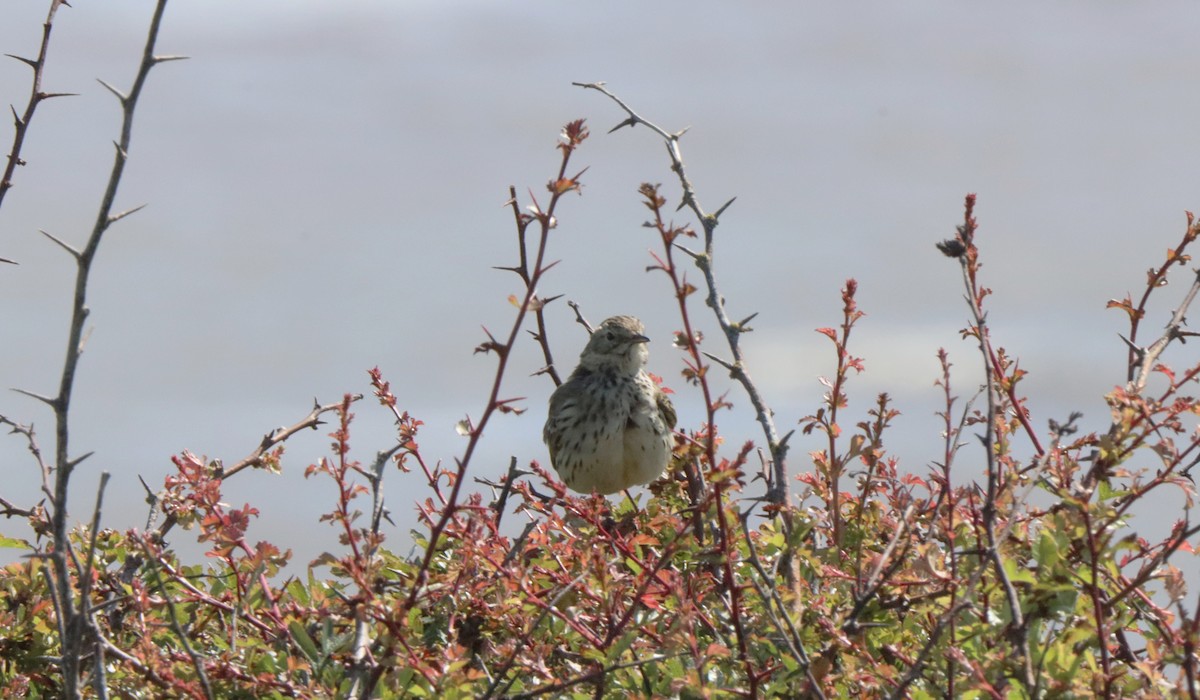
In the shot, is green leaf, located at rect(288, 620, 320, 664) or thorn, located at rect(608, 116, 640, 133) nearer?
green leaf, located at rect(288, 620, 320, 664)

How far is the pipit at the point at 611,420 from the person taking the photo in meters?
7.07

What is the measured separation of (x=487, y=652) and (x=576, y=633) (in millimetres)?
524

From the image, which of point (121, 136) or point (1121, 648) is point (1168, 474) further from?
point (121, 136)

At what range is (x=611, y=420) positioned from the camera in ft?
23.7

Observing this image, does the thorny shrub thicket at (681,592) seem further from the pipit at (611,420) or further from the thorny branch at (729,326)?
the pipit at (611,420)

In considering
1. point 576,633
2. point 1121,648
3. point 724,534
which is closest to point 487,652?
point 576,633

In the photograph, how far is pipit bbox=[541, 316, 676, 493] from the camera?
7066mm

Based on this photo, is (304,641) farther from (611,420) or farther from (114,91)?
(611,420)

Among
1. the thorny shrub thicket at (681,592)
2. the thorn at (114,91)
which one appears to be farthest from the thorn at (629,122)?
the thorn at (114,91)

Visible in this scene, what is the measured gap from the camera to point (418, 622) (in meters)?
3.80

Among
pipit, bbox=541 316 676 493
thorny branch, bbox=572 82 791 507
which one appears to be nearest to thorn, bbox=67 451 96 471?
thorny branch, bbox=572 82 791 507

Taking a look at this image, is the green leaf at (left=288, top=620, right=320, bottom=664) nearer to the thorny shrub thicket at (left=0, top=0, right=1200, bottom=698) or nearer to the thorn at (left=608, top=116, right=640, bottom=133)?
the thorny shrub thicket at (left=0, top=0, right=1200, bottom=698)

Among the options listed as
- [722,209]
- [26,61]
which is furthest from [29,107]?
[722,209]

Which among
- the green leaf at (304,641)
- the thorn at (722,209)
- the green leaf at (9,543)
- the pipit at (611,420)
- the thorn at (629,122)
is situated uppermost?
the pipit at (611,420)
